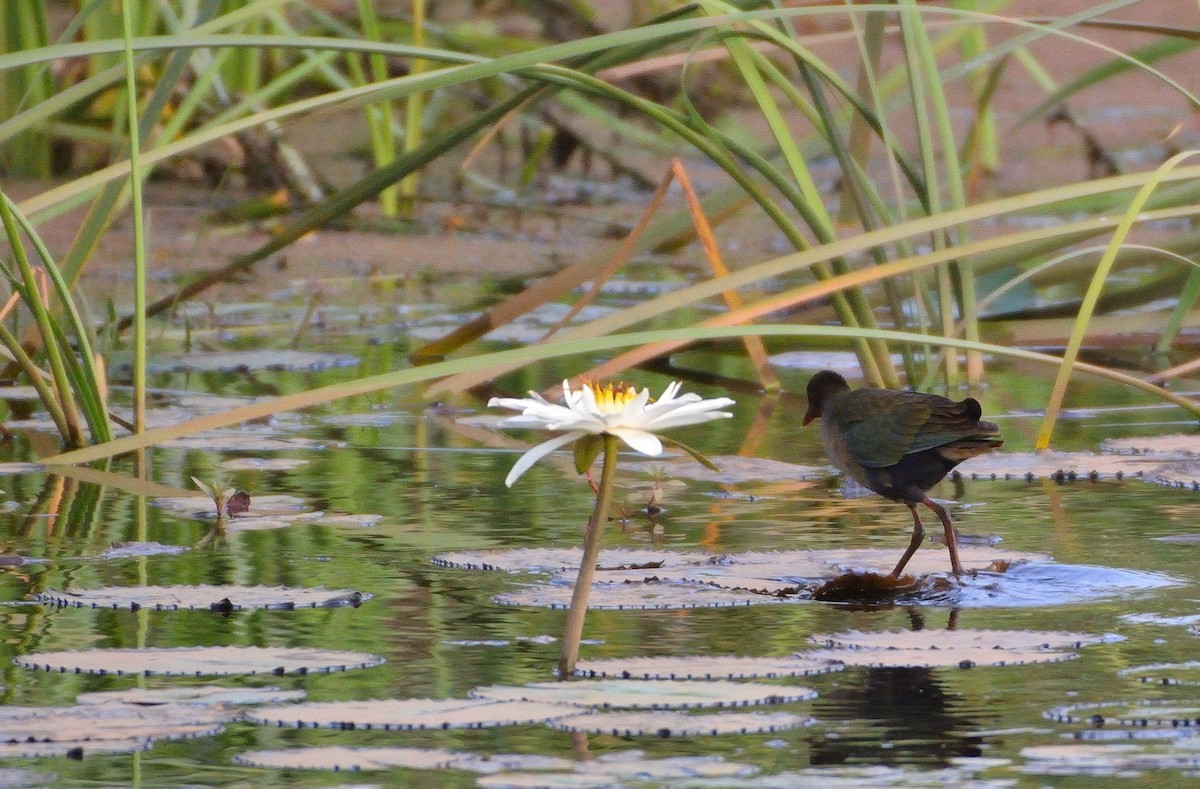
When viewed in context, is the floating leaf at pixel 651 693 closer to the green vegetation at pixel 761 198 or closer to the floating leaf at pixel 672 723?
the floating leaf at pixel 672 723

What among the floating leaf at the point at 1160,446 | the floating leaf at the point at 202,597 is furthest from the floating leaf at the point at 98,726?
the floating leaf at the point at 1160,446

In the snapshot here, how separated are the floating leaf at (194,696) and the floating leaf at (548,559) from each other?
2.62 feet

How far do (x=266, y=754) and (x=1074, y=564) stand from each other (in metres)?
1.47

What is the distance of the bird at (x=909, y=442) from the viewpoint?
3127 millimetres

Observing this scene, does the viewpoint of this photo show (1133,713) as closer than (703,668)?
Yes

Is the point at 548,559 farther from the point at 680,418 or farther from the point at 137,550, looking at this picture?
the point at 680,418

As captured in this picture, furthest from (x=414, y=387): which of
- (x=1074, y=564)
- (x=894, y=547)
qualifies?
(x=1074, y=564)

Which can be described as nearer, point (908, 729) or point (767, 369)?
point (908, 729)

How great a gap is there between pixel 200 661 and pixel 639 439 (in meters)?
0.63

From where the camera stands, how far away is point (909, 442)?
3.18 m

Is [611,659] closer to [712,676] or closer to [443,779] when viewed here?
[712,676]

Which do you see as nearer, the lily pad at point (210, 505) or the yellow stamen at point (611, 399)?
the yellow stamen at point (611, 399)

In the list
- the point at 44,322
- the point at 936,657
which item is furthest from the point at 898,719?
the point at 44,322

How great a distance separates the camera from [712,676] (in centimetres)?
244
